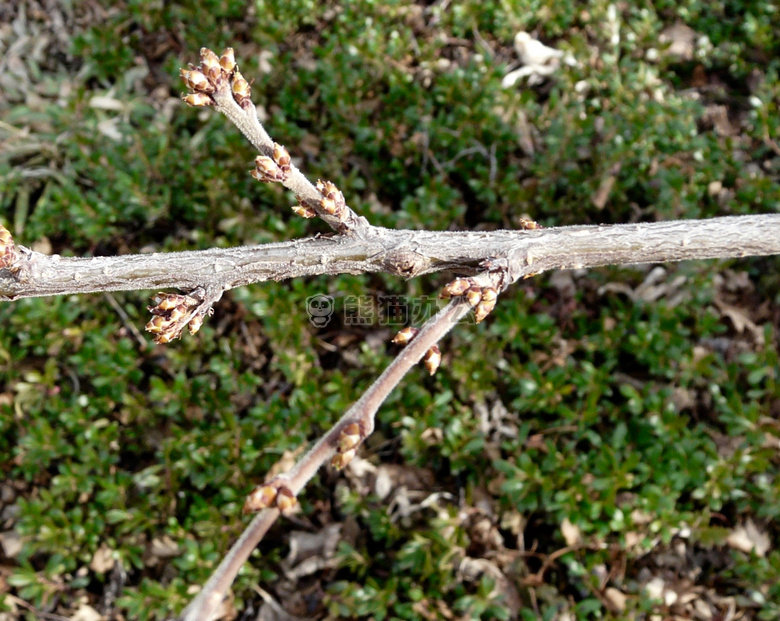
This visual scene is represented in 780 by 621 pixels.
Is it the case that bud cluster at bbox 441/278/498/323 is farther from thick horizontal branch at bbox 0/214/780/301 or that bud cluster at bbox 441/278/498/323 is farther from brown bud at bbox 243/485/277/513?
brown bud at bbox 243/485/277/513

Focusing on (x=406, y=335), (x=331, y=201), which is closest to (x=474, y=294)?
(x=406, y=335)

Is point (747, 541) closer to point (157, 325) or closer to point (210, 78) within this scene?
point (157, 325)

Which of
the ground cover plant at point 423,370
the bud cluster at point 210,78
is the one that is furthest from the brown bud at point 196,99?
the ground cover plant at point 423,370

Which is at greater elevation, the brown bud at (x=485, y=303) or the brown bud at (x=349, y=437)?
the brown bud at (x=485, y=303)

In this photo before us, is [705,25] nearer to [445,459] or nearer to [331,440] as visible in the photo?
[445,459]

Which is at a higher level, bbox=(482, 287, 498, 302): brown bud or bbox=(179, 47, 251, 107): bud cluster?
bbox=(179, 47, 251, 107): bud cluster

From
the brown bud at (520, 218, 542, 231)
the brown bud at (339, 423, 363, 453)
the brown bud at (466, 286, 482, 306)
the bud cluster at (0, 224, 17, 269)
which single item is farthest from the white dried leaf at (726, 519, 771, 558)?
the bud cluster at (0, 224, 17, 269)

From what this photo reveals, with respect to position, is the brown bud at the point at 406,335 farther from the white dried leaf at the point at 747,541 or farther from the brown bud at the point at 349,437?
the white dried leaf at the point at 747,541
